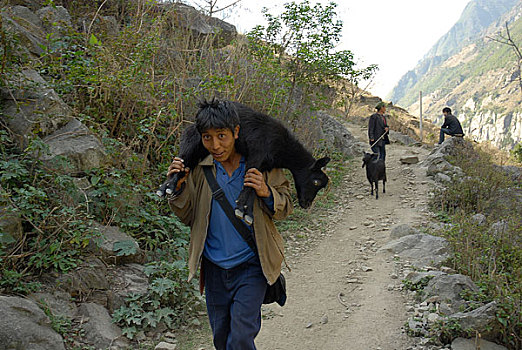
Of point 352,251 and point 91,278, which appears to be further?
point 352,251

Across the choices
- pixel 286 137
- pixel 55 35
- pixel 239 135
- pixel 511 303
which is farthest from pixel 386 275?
pixel 55 35

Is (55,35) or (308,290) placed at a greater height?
(55,35)

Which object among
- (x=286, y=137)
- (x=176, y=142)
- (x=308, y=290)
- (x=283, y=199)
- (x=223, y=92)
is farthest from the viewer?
(x=223, y=92)

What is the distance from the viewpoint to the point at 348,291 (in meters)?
4.96

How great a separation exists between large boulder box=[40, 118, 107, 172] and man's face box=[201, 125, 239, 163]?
2849mm

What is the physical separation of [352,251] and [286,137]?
382cm

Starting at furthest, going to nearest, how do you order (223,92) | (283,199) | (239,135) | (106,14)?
(106,14), (223,92), (239,135), (283,199)

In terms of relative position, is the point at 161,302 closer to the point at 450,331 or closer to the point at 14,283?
the point at 14,283

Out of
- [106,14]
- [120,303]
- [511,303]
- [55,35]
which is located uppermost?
[106,14]

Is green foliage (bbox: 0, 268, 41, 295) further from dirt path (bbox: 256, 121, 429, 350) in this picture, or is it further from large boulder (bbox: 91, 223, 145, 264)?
dirt path (bbox: 256, 121, 429, 350)

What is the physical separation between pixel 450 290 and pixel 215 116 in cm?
351

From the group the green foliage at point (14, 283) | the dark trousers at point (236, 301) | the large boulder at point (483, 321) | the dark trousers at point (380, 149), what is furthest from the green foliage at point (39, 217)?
the dark trousers at point (380, 149)

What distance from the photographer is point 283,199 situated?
2203 mm

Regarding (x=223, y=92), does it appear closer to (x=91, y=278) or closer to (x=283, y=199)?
(x=91, y=278)
